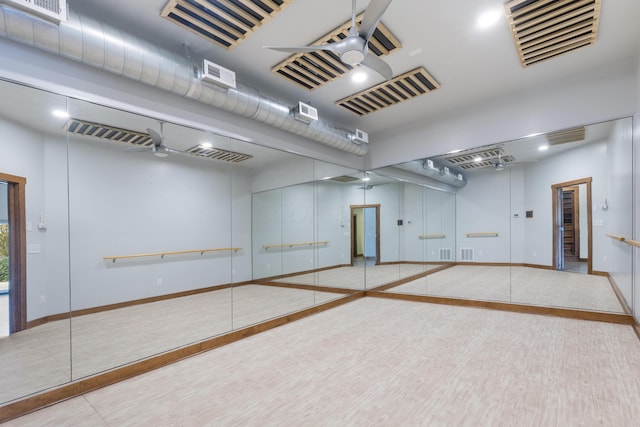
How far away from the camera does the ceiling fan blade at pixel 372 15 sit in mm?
2057

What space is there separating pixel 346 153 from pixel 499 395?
4.51m

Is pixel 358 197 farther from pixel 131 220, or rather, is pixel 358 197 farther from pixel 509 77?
pixel 131 220

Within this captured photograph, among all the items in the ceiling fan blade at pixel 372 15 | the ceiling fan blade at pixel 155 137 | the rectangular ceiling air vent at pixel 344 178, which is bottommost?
the rectangular ceiling air vent at pixel 344 178

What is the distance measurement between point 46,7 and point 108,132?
3.47 feet

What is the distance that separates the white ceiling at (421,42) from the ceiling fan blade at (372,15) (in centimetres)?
57

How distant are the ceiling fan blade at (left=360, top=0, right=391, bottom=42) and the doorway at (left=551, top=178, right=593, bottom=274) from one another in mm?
3953

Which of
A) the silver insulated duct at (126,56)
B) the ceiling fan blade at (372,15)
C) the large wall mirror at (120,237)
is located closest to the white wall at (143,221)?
the large wall mirror at (120,237)

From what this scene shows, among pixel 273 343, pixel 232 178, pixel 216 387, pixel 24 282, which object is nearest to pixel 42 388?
pixel 24 282

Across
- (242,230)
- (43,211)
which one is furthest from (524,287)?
(43,211)

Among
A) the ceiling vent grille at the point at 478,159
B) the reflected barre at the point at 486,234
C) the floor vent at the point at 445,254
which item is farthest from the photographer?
the floor vent at the point at 445,254

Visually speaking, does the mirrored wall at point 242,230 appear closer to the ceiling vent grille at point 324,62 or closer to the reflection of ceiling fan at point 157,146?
the reflection of ceiling fan at point 157,146

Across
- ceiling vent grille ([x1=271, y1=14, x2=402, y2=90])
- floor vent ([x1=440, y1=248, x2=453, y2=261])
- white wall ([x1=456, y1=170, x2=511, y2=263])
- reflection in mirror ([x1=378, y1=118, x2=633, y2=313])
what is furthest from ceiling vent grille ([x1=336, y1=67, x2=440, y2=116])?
floor vent ([x1=440, y1=248, x2=453, y2=261])

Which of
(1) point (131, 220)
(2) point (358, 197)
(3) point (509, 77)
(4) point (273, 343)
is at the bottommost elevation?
(4) point (273, 343)

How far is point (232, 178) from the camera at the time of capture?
12.9 feet
